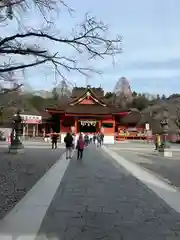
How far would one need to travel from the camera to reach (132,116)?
7969cm

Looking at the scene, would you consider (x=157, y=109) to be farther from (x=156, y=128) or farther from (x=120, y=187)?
(x=120, y=187)

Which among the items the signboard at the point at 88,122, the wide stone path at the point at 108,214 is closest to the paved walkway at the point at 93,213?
the wide stone path at the point at 108,214

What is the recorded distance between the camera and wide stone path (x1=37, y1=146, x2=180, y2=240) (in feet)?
21.6

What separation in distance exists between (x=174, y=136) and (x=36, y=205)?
65.6 meters

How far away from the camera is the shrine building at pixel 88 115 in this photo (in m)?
59.7

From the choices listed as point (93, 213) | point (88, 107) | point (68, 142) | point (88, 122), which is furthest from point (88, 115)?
point (93, 213)

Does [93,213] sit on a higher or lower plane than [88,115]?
lower

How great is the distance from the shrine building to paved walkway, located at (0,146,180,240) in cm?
4659

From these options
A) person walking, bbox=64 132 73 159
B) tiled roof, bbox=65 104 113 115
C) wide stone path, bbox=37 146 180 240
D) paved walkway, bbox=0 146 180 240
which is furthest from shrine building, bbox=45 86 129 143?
wide stone path, bbox=37 146 180 240

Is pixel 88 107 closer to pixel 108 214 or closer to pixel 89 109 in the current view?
pixel 89 109

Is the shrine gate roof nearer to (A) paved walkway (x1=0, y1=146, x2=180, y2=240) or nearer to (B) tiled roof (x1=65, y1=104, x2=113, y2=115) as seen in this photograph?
(B) tiled roof (x1=65, y1=104, x2=113, y2=115)

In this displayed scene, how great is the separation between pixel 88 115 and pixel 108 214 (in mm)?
51848

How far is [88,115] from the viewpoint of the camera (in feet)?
197

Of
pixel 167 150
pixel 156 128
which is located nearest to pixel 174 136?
pixel 156 128
